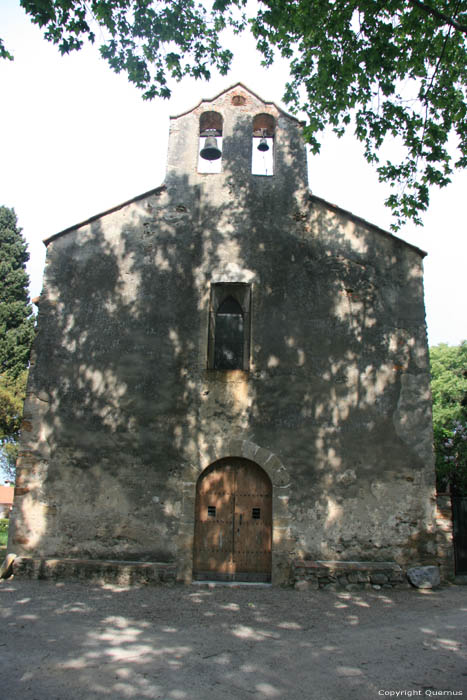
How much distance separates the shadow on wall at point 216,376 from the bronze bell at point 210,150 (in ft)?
0.85

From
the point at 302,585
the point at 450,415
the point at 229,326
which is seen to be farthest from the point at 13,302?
the point at 450,415

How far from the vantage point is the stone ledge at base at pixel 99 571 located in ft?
27.5

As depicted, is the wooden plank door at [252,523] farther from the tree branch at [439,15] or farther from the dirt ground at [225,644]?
Answer: the tree branch at [439,15]

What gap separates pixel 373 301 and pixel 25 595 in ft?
26.2

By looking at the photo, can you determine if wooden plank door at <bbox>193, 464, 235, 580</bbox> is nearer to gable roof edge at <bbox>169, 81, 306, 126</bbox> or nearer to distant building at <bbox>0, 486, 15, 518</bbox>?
gable roof edge at <bbox>169, 81, 306, 126</bbox>

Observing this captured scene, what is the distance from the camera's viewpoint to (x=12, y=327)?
23.8m

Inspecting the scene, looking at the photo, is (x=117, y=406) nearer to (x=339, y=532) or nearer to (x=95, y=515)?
(x=95, y=515)

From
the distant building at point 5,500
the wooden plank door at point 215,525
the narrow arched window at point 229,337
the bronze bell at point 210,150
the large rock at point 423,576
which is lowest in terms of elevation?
the distant building at point 5,500

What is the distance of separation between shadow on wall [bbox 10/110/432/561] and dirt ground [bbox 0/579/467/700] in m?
1.33

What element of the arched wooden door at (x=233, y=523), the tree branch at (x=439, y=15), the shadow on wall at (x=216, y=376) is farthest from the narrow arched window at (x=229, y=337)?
the tree branch at (x=439, y=15)

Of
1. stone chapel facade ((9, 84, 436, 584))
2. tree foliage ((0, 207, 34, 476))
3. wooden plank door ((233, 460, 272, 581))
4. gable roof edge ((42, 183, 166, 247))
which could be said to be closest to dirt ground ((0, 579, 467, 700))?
wooden plank door ((233, 460, 272, 581))

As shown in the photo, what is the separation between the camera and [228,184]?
10547mm

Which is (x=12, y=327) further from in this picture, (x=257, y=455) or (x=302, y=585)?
(x=302, y=585)

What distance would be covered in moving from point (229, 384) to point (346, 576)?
394 cm
